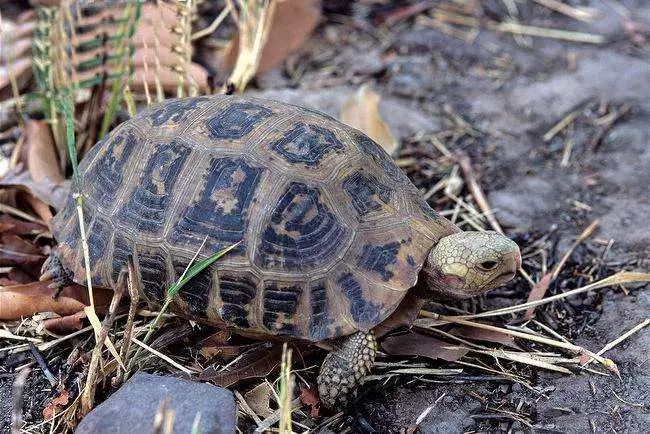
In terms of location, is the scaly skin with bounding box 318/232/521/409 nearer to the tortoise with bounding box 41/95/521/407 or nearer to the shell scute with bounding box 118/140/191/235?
the tortoise with bounding box 41/95/521/407

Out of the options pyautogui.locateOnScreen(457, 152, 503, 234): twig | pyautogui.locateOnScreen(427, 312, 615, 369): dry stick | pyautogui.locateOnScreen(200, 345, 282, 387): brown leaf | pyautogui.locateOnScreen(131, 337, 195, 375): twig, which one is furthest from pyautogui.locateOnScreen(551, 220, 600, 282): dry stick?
pyautogui.locateOnScreen(131, 337, 195, 375): twig

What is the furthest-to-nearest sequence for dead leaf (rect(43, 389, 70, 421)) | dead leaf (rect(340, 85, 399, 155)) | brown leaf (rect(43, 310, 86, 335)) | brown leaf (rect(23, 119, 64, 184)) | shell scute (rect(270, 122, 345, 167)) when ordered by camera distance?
dead leaf (rect(340, 85, 399, 155)) → brown leaf (rect(23, 119, 64, 184)) → brown leaf (rect(43, 310, 86, 335)) → shell scute (rect(270, 122, 345, 167)) → dead leaf (rect(43, 389, 70, 421))

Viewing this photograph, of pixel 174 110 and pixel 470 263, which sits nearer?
pixel 470 263

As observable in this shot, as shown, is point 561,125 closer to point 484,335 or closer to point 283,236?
point 484,335

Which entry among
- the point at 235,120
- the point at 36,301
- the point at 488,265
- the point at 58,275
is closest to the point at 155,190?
the point at 235,120

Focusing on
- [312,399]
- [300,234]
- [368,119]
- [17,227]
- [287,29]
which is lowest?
[312,399]

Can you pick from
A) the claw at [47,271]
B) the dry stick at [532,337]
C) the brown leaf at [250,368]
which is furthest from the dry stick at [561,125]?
the claw at [47,271]

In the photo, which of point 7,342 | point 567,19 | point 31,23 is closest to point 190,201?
point 7,342

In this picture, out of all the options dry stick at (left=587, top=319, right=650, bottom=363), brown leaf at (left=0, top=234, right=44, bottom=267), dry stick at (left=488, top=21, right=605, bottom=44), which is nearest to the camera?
dry stick at (left=587, top=319, right=650, bottom=363)
